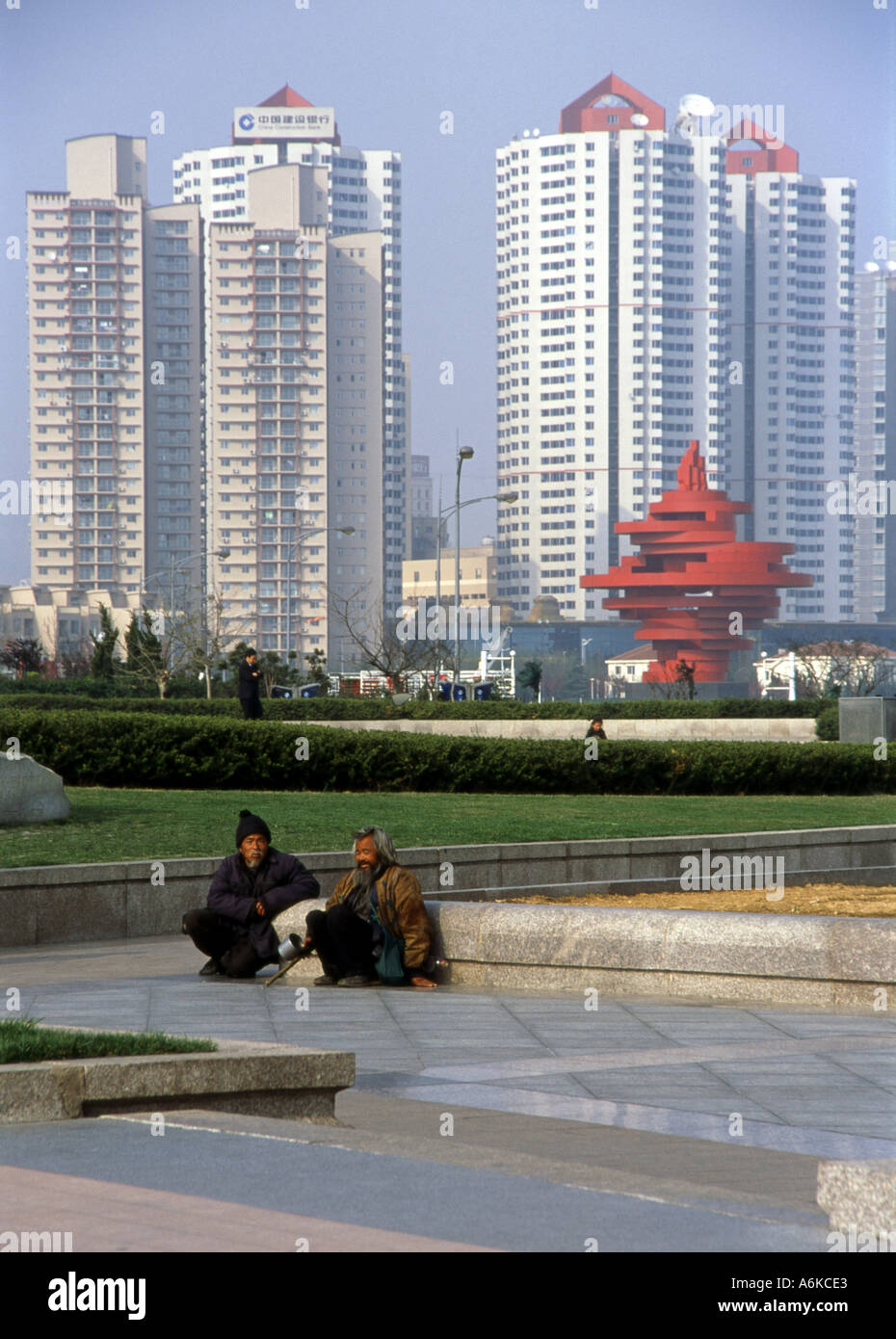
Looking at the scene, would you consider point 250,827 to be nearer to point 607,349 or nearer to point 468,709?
point 468,709

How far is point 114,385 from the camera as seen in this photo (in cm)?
15512

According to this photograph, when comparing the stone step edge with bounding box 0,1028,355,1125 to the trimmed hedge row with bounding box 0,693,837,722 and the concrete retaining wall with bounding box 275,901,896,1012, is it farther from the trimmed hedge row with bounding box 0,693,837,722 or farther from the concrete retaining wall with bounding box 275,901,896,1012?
the trimmed hedge row with bounding box 0,693,837,722

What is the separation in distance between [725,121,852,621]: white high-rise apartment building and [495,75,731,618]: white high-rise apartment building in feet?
11.9

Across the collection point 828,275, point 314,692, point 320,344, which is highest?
point 828,275

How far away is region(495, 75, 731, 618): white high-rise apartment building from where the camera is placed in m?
186

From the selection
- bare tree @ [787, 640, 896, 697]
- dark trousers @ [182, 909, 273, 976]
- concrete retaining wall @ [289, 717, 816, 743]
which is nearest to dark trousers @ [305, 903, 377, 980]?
dark trousers @ [182, 909, 273, 976]

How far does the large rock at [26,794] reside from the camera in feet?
45.0

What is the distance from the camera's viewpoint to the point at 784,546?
135 meters

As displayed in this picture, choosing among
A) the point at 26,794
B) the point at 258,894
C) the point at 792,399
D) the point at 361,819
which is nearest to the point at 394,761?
the point at 361,819

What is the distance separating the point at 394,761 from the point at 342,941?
10074 mm

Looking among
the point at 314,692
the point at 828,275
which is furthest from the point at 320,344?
the point at 314,692

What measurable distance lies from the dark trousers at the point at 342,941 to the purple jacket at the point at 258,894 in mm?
282
